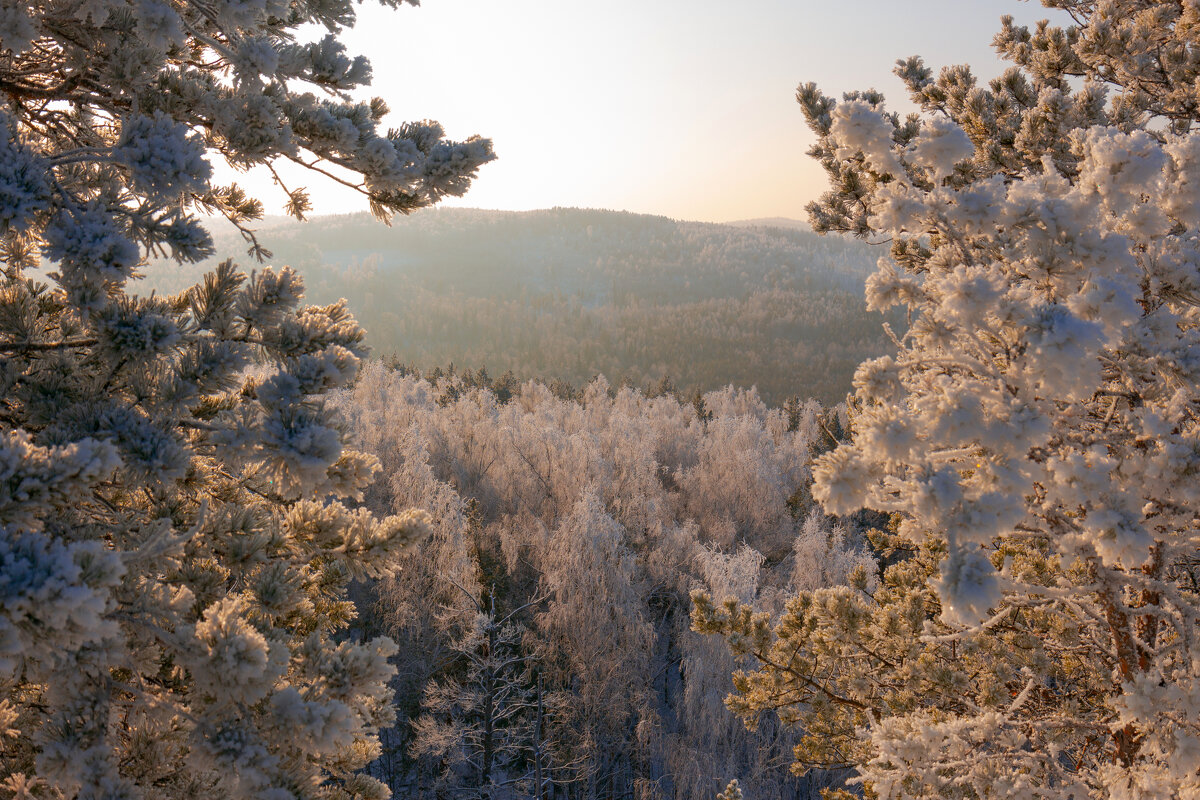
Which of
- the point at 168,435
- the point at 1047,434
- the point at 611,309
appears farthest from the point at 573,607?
the point at 611,309

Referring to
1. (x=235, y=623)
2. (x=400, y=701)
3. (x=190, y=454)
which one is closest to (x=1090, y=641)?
(x=235, y=623)

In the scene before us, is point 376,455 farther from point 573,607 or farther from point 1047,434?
point 573,607

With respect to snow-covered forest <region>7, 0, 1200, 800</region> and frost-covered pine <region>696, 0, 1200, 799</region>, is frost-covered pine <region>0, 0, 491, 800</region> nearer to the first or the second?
snow-covered forest <region>7, 0, 1200, 800</region>

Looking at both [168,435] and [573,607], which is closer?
[168,435]

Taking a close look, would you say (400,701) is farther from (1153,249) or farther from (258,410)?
(1153,249)

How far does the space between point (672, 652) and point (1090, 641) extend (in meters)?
22.9

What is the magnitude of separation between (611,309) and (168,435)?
15053 cm

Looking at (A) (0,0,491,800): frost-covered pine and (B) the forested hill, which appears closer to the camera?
(A) (0,0,491,800): frost-covered pine

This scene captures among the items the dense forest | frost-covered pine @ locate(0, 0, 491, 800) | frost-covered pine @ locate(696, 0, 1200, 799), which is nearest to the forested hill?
the dense forest

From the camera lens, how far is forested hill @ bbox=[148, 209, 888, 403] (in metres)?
107

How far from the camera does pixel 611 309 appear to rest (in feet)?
497

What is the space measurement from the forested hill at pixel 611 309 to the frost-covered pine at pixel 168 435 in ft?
226

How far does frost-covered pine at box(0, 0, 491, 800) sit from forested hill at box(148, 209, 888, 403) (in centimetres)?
6904

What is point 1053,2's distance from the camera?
6047mm
